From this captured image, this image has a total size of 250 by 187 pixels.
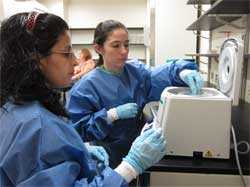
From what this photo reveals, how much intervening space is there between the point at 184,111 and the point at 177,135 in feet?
0.35

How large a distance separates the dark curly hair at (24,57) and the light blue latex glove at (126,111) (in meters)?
0.61

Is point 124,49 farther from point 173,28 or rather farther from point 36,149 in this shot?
point 173,28

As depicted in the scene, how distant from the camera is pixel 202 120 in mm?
1177

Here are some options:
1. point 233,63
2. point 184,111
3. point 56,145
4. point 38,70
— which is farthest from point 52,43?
point 233,63

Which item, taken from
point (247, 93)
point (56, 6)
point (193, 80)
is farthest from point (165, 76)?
point (56, 6)

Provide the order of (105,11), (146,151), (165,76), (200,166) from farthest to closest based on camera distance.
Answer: (105,11)
(165,76)
(200,166)
(146,151)

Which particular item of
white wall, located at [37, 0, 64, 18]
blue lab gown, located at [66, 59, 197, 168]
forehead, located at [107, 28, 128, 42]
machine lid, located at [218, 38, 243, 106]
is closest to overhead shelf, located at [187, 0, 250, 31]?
machine lid, located at [218, 38, 243, 106]

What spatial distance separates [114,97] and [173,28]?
1.89 meters

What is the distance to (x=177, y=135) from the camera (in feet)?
3.96

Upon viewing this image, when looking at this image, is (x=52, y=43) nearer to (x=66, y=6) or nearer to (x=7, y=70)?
(x=7, y=70)

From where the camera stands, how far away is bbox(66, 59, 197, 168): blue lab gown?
1.46 metres

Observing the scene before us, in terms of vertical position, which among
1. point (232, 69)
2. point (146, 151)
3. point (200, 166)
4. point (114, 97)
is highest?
point (232, 69)

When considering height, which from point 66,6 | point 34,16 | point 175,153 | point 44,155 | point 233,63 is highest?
point 66,6

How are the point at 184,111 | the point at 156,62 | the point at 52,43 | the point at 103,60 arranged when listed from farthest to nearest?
the point at 156,62 → the point at 103,60 → the point at 184,111 → the point at 52,43
